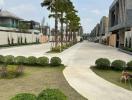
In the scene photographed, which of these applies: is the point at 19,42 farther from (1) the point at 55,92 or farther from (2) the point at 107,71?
(1) the point at 55,92

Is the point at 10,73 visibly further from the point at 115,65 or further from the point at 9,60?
the point at 115,65

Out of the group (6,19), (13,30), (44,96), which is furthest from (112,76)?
(6,19)

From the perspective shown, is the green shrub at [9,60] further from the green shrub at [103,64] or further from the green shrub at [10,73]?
the green shrub at [103,64]

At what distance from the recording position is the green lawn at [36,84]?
44.1ft

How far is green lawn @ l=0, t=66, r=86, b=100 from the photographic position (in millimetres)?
13437

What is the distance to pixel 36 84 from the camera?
15852 mm

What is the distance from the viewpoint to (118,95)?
13.2m

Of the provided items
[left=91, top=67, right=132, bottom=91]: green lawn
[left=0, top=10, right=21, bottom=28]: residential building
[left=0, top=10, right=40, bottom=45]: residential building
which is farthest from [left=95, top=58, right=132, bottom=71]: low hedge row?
[left=0, top=10, right=21, bottom=28]: residential building

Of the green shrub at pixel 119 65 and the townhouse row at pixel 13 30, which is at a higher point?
the townhouse row at pixel 13 30

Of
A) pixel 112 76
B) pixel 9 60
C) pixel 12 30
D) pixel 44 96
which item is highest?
pixel 12 30

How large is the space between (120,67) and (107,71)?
0.95m

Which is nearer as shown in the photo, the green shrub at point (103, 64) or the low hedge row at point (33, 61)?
the green shrub at point (103, 64)

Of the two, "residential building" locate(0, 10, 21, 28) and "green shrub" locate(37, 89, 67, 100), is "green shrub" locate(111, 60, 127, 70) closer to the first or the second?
"green shrub" locate(37, 89, 67, 100)

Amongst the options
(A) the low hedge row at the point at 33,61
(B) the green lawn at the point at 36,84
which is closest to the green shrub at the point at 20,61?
(A) the low hedge row at the point at 33,61
